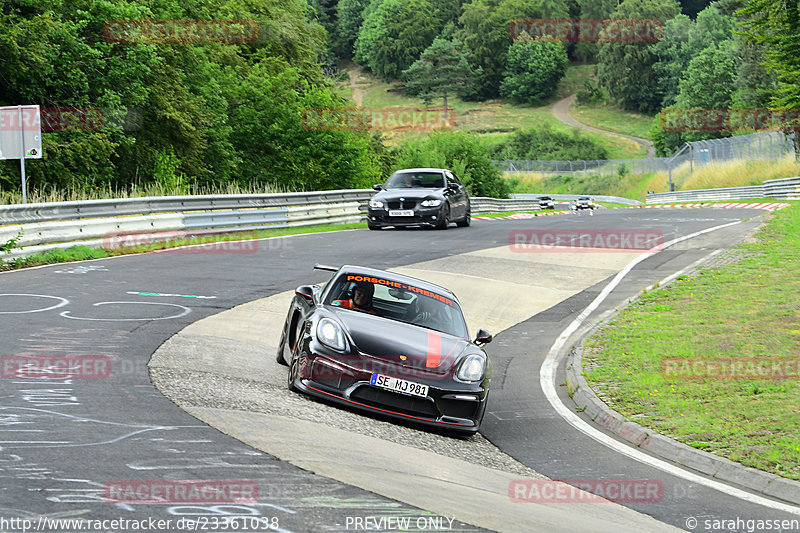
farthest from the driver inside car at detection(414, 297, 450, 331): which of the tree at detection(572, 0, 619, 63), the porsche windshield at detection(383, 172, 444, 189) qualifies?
the tree at detection(572, 0, 619, 63)

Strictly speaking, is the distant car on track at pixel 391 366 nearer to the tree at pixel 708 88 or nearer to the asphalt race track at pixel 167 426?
the asphalt race track at pixel 167 426

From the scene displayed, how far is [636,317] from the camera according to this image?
15.0 meters

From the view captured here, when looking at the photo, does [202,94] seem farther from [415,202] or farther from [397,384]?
[397,384]

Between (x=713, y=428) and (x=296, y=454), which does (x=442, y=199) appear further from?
(x=296, y=454)

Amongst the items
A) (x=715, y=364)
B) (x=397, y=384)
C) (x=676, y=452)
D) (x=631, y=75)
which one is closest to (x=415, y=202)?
(x=715, y=364)

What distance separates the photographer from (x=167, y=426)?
7137mm

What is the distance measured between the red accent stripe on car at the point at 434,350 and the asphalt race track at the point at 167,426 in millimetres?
882

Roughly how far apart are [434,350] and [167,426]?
2.79 meters

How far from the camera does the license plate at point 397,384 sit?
850 cm

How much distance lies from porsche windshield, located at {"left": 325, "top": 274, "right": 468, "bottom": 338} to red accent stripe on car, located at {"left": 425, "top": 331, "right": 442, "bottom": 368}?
0.35 m

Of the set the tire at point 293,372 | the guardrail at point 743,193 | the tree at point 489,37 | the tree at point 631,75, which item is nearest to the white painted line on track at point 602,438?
the tire at point 293,372

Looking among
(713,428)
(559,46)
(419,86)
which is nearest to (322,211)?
(713,428)

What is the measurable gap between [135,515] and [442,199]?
23375 millimetres

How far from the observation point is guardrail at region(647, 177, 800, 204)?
4806cm
